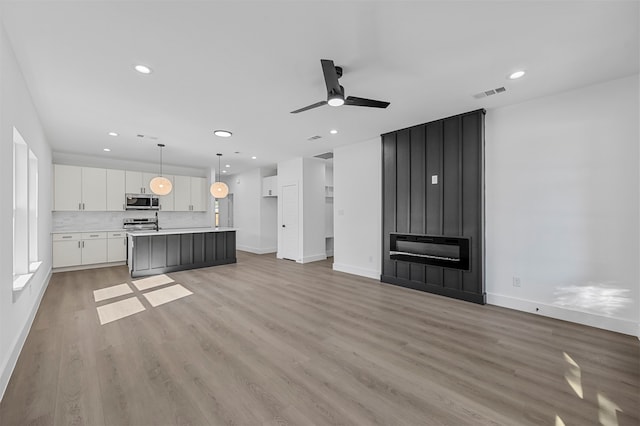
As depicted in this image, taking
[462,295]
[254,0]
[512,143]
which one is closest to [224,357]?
[254,0]

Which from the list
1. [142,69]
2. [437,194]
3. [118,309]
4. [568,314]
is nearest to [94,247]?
[118,309]

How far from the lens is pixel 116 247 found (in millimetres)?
6742

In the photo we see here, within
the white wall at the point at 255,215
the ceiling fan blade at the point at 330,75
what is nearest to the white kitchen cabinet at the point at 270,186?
the white wall at the point at 255,215

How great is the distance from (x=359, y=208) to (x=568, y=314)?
3556mm

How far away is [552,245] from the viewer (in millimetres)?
3441

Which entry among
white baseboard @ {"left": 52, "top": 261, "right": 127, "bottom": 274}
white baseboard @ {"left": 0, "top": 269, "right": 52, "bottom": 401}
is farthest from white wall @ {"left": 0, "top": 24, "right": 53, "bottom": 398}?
white baseboard @ {"left": 52, "top": 261, "right": 127, "bottom": 274}

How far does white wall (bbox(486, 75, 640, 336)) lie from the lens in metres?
3.00

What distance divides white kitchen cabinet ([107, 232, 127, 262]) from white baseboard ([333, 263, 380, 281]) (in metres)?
5.29

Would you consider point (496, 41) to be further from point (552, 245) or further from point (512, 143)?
point (552, 245)

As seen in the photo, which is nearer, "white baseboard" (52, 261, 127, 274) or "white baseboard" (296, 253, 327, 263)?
"white baseboard" (52, 261, 127, 274)

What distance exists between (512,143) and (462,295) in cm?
228

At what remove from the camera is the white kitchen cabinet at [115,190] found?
6.88m

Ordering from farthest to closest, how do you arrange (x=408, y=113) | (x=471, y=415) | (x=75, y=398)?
(x=408, y=113)
(x=75, y=398)
(x=471, y=415)

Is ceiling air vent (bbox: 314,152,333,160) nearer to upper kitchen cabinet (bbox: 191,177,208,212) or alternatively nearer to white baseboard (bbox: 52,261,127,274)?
upper kitchen cabinet (bbox: 191,177,208,212)
